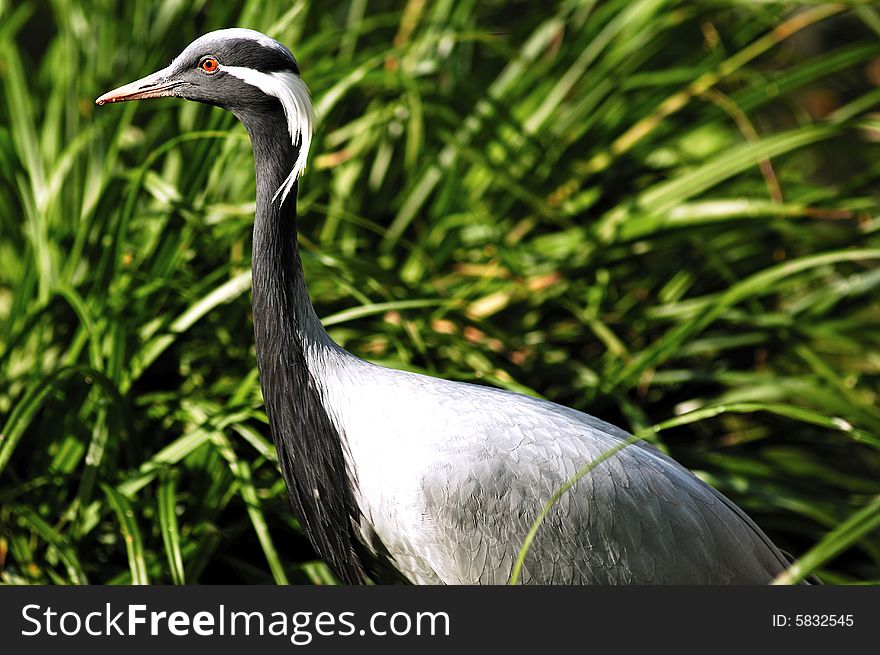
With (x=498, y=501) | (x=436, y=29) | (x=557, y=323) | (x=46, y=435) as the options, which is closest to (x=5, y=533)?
(x=46, y=435)

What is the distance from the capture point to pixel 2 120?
9.18ft

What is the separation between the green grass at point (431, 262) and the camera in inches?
85.2

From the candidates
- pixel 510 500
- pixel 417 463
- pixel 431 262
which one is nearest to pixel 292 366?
pixel 417 463

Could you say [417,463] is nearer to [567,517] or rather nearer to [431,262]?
[567,517]

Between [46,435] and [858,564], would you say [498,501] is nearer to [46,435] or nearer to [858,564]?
[46,435]

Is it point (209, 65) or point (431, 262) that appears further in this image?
point (431, 262)

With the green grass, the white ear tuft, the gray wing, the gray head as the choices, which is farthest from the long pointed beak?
the gray wing

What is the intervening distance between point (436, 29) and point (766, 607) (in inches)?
78.7

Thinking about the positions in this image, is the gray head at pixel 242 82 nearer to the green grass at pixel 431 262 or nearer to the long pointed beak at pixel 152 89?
the long pointed beak at pixel 152 89

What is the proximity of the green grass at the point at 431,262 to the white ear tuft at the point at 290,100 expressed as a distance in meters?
0.47

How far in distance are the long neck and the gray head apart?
0.02 meters

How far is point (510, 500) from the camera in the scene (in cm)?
171

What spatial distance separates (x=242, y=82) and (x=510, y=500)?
0.90 meters

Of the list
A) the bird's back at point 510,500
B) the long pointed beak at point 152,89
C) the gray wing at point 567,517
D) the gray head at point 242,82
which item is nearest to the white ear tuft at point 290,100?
the gray head at point 242,82
